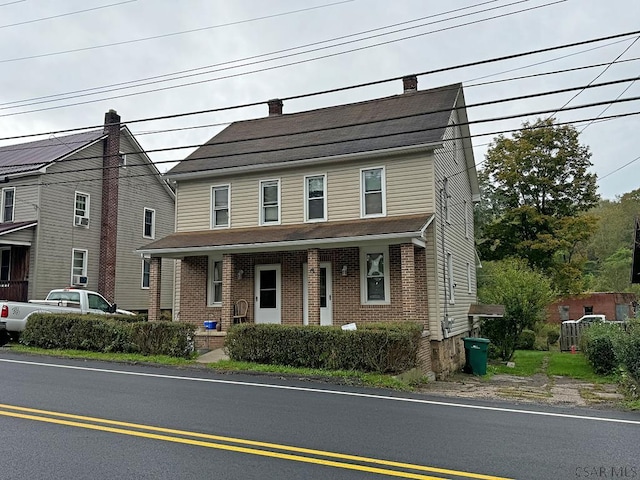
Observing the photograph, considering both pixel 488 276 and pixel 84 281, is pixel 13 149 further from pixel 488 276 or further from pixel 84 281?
pixel 488 276

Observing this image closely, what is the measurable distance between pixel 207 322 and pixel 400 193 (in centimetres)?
709

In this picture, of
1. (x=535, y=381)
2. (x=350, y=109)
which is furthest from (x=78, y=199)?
(x=535, y=381)

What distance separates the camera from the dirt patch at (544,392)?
32.1 ft

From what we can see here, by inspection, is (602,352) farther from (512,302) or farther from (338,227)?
(338,227)

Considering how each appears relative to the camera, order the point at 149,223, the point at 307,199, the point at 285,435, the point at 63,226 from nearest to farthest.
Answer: the point at 285,435 < the point at 307,199 < the point at 63,226 < the point at 149,223

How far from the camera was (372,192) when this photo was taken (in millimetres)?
15586

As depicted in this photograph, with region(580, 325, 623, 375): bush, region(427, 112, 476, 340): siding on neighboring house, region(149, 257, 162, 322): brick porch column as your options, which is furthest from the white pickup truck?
region(580, 325, 623, 375): bush

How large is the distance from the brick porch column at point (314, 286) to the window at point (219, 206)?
433 cm

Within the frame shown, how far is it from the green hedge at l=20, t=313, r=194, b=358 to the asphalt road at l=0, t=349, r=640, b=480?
344cm

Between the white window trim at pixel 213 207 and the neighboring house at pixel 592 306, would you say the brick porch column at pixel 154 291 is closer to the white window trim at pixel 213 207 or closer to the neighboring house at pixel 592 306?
the white window trim at pixel 213 207

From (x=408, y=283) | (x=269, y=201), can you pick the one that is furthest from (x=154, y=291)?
(x=408, y=283)

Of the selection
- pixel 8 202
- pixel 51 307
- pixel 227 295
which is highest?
pixel 8 202

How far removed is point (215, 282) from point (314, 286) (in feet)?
14.6

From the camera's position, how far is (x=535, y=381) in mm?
14328
